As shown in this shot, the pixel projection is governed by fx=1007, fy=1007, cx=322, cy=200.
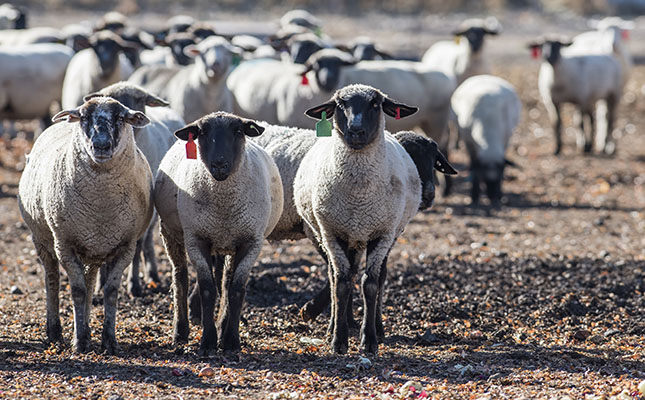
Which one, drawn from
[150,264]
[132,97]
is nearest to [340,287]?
[150,264]

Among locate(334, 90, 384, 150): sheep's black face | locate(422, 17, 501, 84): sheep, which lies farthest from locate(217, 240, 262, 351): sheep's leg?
locate(422, 17, 501, 84): sheep

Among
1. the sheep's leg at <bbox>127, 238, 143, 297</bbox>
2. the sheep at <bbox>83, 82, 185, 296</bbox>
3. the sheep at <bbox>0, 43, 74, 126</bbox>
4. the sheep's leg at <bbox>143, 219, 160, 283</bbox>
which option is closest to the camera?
the sheep at <bbox>83, 82, 185, 296</bbox>

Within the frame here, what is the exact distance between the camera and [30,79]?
1522 centimetres

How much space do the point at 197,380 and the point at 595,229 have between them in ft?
23.8

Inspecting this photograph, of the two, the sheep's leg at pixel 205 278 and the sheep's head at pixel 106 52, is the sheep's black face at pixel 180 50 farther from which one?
the sheep's leg at pixel 205 278

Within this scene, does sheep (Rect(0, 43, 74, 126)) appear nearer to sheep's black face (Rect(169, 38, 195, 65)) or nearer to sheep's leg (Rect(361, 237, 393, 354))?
sheep's black face (Rect(169, 38, 195, 65))

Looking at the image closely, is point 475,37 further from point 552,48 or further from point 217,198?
point 217,198

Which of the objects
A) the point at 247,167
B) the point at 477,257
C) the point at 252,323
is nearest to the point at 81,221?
the point at 247,167

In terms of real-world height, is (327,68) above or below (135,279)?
above

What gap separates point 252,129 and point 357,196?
0.87 meters

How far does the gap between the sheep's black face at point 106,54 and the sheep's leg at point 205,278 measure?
616 centimetres

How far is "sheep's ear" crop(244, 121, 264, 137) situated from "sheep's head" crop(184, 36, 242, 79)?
5.47 metres

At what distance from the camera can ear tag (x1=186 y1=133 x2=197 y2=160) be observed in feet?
22.9

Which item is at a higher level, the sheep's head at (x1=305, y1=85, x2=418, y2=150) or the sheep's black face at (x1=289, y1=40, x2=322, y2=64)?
the sheep's black face at (x1=289, y1=40, x2=322, y2=64)
